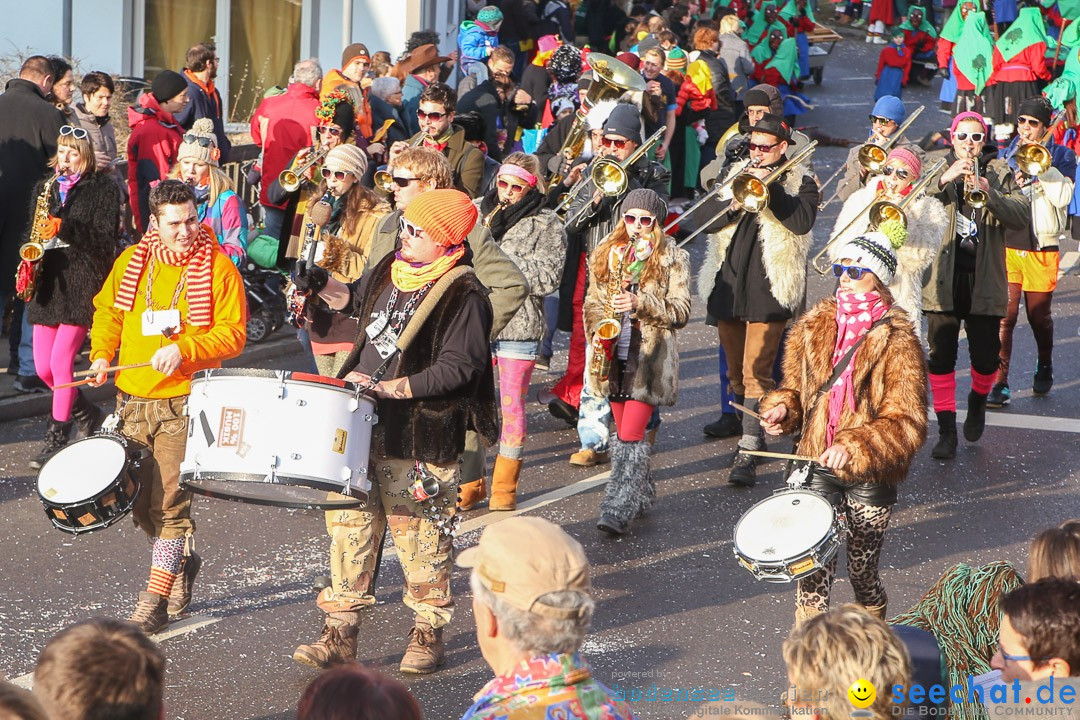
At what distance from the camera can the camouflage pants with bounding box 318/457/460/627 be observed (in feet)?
19.1

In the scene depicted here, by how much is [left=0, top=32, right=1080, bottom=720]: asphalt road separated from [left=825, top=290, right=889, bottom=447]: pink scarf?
1.13 meters

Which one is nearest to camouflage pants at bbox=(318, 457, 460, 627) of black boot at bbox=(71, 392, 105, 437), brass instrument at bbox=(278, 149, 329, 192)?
black boot at bbox=(71, 392, 105, 437)

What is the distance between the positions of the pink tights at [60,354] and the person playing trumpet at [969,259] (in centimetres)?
493

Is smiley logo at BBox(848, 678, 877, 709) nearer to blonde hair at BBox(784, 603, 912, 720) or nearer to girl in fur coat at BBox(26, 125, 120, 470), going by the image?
blonde hair at BBox(784, 603, 912, 720)

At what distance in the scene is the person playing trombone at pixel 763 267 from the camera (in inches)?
341

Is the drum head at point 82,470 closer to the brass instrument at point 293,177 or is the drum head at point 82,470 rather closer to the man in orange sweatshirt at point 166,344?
the man in orange sweatshirt at point 166,344

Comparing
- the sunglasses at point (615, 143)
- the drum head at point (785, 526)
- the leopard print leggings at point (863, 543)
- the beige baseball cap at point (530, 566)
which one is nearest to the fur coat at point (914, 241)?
the sunglasses at point (615, 143)

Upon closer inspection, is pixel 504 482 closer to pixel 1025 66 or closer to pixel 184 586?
pixel 184 586

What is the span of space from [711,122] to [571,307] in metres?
8.89

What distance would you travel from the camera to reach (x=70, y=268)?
8.27 metres

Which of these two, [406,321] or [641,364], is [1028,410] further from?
[406,321]

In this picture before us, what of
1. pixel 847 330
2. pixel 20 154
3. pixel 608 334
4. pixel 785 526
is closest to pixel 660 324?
pixel 608 334

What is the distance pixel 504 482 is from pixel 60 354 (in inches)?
99.3

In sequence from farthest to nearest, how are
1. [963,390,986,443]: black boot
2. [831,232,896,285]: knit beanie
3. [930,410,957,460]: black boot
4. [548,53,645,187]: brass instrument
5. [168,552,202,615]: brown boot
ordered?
1. [548,53,645,187]: brass instrument
2. [963,390,986,443]: black boot
3. [930,410,957,460]: black boot
4. [168,552,202,615]: brown boot
5. [831,232,896,285]: knit beanie
